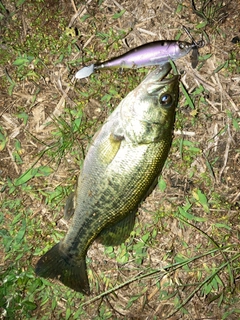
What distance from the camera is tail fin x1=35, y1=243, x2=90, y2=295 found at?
3561mm

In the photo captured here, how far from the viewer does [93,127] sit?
3.84 metres

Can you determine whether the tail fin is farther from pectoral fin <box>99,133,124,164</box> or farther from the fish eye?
the fish eye

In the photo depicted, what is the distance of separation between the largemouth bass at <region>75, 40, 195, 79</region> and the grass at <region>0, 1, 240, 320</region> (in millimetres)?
228

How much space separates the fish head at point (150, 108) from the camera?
10.3ft

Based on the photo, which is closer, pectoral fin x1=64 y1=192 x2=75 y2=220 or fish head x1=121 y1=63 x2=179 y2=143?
fish head x1=121 y1=63 x2=179 y2=143

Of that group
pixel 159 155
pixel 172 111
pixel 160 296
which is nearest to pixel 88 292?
pixel 160 296

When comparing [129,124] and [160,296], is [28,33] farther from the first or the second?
[160,296]

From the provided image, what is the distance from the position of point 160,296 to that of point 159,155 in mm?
1868

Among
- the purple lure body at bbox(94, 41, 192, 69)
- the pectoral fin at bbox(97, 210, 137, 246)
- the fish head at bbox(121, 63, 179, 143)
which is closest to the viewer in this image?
the fish head at bbox(121, 63, 179, 143)

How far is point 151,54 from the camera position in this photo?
3.48 meters

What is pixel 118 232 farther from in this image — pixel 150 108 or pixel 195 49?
pixel 195 49

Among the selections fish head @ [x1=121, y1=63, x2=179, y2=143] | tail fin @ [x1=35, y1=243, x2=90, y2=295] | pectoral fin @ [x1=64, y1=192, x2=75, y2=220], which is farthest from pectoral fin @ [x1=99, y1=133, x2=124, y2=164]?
tail fin @ [x1=35, y1=243, x2=90, y2=295]

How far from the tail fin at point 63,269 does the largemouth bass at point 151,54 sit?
206cm

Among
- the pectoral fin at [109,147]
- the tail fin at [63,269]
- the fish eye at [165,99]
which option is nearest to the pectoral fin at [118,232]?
the tail fin at [63,269]
